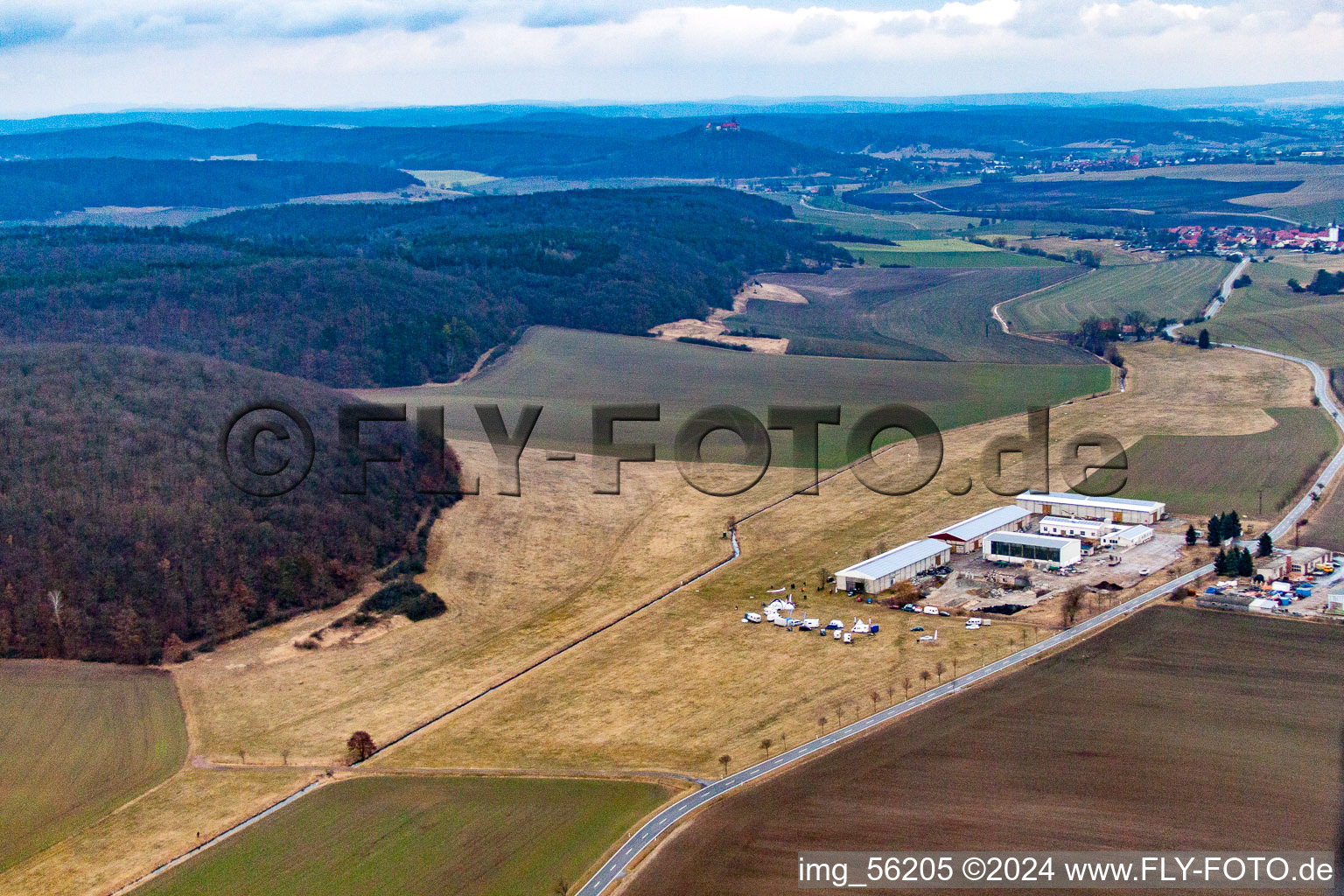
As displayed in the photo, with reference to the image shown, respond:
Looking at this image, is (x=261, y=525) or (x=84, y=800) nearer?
(x=84, y=800)

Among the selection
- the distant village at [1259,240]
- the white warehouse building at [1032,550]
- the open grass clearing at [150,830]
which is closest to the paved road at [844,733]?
the white warehouse building at [1032,550]

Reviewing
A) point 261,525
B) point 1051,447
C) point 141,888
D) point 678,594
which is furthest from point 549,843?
point 1051,447

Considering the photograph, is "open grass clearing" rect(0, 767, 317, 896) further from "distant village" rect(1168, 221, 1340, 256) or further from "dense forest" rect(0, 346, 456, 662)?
"distant village" rect(1168, 221, 1340, 256)

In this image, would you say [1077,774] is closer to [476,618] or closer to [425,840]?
[425,840]

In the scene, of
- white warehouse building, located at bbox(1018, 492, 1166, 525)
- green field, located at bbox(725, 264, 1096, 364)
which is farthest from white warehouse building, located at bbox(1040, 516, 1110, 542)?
green field, located at bbox(725, 264, 1096, 364)

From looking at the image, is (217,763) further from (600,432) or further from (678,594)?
(600,432)

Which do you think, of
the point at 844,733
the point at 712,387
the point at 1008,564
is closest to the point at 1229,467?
the point at 1008,564
